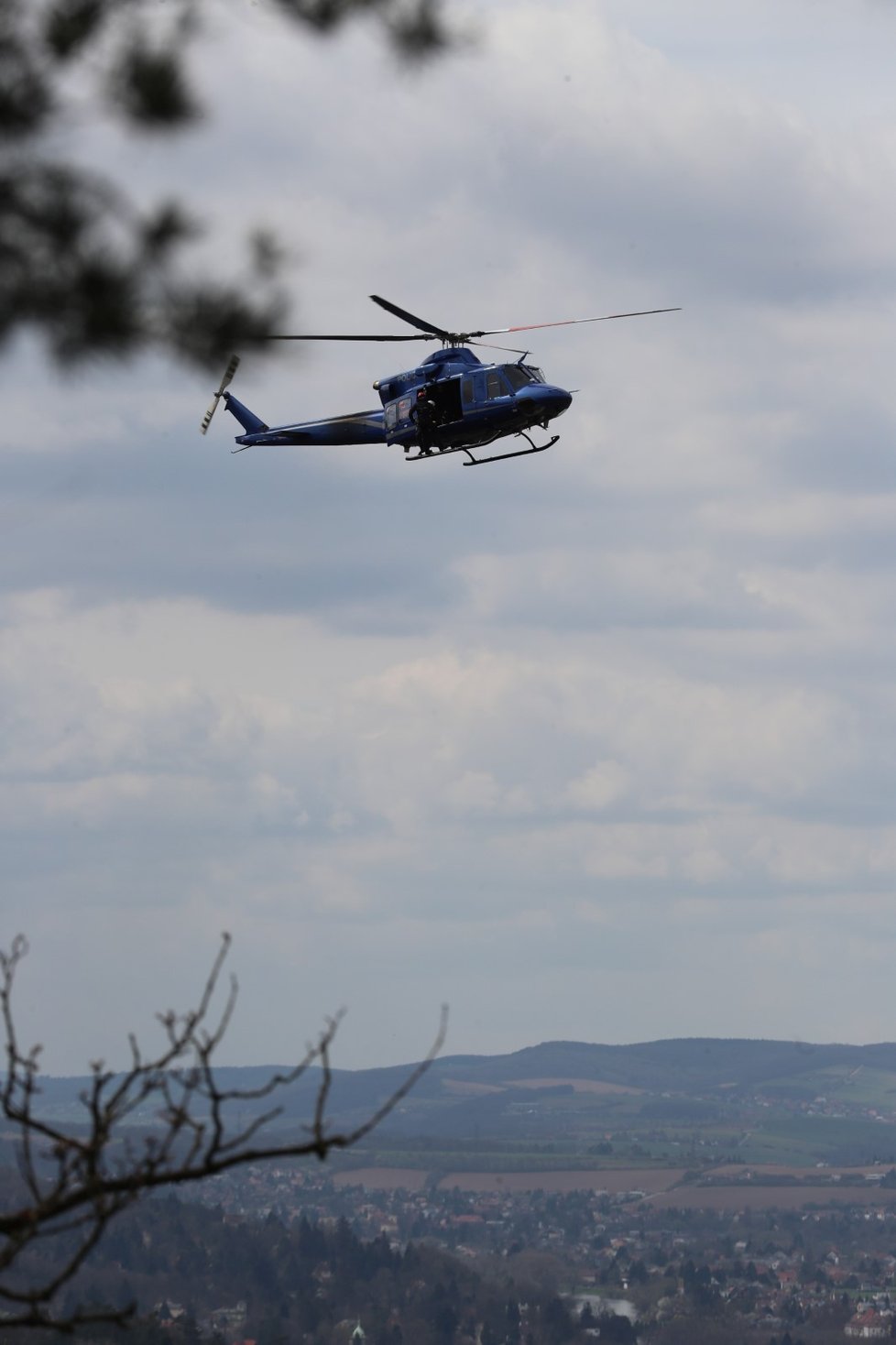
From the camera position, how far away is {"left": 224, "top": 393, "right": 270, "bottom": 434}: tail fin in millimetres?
52688

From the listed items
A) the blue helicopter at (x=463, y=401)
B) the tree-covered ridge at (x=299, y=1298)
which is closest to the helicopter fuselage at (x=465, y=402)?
the blue helicopter at (x=463, y=401)

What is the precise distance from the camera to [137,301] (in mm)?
12844

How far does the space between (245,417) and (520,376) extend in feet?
42.6

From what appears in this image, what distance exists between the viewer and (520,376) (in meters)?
42.6

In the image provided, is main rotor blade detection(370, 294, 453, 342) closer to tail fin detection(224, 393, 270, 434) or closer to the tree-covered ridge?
tail fin detection(224, 393, 270, 434)

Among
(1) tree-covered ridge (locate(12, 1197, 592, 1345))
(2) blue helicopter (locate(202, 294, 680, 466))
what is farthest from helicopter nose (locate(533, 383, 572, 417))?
(1) tree-covered ridge (locate(12, 1197, 592, 1345))

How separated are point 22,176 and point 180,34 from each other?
164 cm

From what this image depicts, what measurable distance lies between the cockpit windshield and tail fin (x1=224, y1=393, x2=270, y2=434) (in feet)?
35.1

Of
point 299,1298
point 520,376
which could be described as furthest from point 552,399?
point 299,1298

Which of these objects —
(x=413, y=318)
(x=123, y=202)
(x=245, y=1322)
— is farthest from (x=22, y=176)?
(x=245, y=1322)

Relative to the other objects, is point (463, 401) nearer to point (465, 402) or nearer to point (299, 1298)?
point (465, 402)

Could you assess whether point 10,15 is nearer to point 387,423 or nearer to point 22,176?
point 22,176

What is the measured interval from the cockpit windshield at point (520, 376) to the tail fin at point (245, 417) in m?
10.7

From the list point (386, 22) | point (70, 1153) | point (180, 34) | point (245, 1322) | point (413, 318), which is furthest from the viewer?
point (245, 1322)
